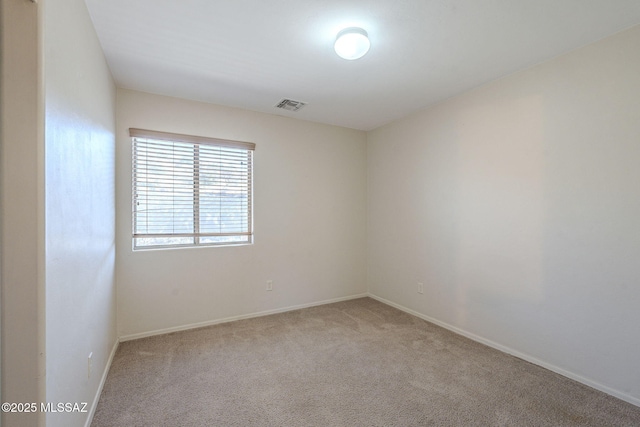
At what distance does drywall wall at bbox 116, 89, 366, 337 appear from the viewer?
2.80 metres

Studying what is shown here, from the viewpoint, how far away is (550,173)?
2.27 meters

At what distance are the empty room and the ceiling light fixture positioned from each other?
1 cm

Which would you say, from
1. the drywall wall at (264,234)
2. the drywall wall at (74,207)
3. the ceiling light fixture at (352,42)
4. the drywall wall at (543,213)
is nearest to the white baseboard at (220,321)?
the drywall wall at (264,234)

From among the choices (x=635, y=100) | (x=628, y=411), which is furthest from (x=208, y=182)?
(x=628, y=411)

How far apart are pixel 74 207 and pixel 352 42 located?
6.44ft

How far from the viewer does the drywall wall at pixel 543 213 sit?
192cm

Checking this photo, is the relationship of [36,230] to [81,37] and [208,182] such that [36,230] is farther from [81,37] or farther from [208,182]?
[208,182]

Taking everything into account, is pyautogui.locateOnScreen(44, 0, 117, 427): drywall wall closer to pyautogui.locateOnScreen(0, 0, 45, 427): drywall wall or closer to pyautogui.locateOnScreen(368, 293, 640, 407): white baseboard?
pyautogui.locateOnScreen(0, 0, 45, 427): drywall wall

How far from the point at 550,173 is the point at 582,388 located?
1645 mm

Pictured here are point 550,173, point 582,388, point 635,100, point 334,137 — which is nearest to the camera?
point 635,100

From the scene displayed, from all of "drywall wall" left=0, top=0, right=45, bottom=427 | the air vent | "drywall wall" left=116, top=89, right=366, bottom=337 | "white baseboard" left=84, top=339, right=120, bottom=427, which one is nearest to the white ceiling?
the air vent

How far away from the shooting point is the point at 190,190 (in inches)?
122

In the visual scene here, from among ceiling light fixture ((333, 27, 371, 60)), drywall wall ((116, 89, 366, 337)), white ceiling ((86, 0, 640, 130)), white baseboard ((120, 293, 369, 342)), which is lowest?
white baseboard ((120, 293, 369, 342))

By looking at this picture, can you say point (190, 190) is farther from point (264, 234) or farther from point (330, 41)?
point (330, 41)
